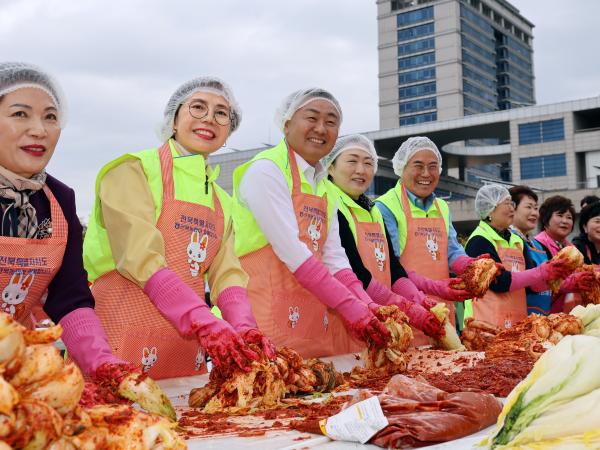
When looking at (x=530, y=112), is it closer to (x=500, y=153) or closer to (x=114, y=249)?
(x=500, y=153)

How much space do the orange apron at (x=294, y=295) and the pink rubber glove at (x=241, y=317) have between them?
603 millimetres

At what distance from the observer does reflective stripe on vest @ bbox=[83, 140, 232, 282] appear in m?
3.27

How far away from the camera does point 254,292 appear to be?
4000mm

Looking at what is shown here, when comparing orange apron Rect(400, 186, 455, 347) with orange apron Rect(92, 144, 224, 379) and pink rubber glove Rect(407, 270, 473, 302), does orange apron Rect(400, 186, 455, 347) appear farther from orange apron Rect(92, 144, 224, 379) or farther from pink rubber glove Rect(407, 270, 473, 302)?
orange apron Rect(92, 144, 224, 379)

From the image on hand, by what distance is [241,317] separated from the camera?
126 inches

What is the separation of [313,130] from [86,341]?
2.17m

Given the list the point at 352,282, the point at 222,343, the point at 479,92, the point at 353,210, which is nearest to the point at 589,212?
the point at 353,210

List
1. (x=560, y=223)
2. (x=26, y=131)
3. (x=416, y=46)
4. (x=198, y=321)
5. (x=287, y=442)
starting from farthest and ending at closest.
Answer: (x=416, y=46) → (x=560, y=223) → (x=198, y=321) → (x=26, y=131) → (x=287, y=442)

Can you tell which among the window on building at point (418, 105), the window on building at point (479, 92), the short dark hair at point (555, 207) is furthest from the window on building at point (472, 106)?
the short dark hair at point (555, 207)

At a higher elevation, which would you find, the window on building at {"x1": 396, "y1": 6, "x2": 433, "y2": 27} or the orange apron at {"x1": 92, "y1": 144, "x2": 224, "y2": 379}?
the window on building at {"x1": 396, "y1": 6, "x2": 433, "y2": 27}

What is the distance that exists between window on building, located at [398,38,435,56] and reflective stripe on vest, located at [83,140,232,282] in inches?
3222

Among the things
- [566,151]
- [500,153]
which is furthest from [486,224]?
[500,153]

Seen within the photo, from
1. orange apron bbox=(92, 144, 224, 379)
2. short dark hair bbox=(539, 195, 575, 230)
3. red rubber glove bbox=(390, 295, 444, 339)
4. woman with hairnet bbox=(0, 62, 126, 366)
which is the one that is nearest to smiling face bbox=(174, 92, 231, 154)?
orange apron bbox=(92, 144, 224, 379)

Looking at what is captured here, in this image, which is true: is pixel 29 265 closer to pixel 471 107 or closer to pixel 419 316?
pixel 419 316
